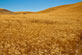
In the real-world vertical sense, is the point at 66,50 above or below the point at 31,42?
below

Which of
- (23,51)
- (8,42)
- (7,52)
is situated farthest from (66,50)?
(8,42)

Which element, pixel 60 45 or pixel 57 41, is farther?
pixel 57 41

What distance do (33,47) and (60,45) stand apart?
6.87 ft

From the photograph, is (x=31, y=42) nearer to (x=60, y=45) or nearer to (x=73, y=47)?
(x=60, y=45)

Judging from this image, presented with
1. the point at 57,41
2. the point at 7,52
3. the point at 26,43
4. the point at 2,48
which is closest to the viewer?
the point at 7,52

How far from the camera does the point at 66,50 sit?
5.65m

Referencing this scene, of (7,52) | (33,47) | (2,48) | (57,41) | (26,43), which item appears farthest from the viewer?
(57,41)

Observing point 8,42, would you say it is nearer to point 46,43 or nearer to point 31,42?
point 31,42

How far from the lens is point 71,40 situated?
704 cm

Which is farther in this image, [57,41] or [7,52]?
[57,41]

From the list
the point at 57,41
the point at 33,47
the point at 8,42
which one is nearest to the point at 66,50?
the point at 57,41

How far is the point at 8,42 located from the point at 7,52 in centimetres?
123

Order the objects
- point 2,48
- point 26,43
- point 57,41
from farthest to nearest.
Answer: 1. point 57,41
2. point 26,43
3. point 2,48

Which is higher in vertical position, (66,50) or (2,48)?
(2,48)
